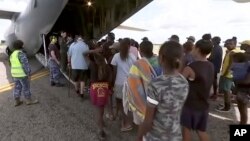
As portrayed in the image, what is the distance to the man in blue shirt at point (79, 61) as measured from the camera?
26.5 feet

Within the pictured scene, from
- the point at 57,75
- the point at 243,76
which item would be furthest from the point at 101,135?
the point at 57,75

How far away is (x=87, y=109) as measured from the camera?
7250 mm

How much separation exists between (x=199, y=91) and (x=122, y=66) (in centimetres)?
191

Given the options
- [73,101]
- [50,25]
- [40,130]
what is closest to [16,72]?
[73,101]

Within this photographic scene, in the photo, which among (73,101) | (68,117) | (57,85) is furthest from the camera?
(57,85)

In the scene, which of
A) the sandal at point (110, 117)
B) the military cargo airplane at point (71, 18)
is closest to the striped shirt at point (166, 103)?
the sandal at point (110, 117)

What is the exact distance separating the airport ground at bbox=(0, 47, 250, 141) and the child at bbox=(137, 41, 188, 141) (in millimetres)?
2601

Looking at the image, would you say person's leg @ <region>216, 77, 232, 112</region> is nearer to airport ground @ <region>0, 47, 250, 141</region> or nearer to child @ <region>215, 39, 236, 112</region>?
child @ <region>215, 39, 236, 112</region>

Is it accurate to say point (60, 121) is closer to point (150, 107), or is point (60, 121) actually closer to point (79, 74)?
point (79, 74)

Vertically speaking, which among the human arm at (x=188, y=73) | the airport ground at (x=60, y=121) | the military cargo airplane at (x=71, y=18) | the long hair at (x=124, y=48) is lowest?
the airport ground at (x=60, y=121)

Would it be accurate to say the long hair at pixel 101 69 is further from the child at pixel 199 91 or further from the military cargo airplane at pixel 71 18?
the military cargo airplane at pixel 71 18

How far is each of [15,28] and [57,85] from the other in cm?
635

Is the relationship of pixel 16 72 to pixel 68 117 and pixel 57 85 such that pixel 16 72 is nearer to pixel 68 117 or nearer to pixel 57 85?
pixel 68 117

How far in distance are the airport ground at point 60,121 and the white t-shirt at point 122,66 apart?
0.97 metres
